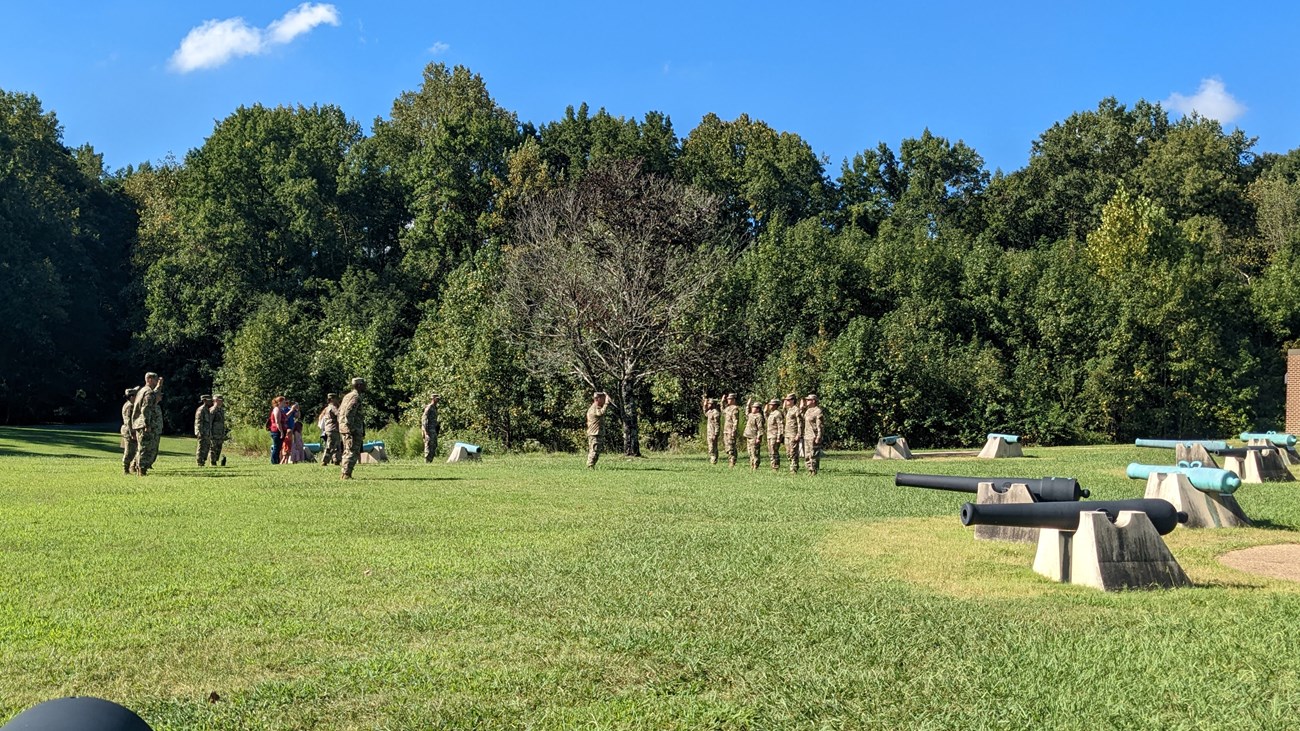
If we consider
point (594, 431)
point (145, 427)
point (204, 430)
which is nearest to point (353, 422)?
point (145, 427)

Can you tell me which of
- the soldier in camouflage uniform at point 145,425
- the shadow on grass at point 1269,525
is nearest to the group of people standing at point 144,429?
the soldier in camouflage uniform at point 145,425

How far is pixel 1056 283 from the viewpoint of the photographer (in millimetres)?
43969

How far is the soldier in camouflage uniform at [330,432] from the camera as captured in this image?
26250mm

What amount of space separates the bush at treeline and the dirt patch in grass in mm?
21933

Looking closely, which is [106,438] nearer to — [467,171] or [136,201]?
[467,171]

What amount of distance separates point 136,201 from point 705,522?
2270 inches

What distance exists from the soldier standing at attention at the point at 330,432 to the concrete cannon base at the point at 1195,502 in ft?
57.4

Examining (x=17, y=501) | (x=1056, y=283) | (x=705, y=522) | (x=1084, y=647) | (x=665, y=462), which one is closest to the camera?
(x=1084, y=647)

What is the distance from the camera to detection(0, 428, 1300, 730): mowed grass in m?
5.99

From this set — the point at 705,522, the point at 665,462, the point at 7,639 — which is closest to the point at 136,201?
the point at 665,462

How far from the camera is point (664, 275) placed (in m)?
33.6

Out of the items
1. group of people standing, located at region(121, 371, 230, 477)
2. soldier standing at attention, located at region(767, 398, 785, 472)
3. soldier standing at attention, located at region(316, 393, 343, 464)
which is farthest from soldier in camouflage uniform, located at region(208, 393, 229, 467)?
soldier standing at attention, located at region(767, 398, 785, 472)

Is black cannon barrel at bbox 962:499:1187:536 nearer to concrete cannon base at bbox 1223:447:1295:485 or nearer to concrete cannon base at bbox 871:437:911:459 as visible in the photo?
concrete cannon base at bbox 1223:447:1295:485

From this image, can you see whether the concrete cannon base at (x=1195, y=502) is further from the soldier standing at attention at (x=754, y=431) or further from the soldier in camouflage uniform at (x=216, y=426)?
the soldier in camouflage uniform at (x=216, y=426)
